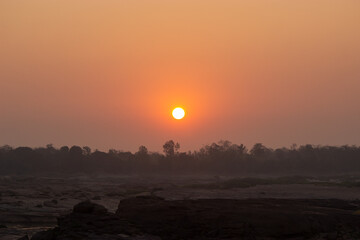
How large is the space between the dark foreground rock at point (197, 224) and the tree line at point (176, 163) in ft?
286

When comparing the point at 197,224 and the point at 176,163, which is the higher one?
the point at 176,163

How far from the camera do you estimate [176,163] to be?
395ft

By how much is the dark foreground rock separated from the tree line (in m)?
87.3

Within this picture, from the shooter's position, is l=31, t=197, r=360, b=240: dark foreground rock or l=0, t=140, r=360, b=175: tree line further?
l=0, t=140, r=360, b=175: tree line

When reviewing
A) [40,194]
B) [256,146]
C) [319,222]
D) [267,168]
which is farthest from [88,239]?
[256,146]

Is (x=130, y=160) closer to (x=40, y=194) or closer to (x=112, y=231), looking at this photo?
(x=40, y=194)

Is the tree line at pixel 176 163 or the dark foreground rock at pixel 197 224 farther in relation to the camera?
the tree line at pixel 176 163

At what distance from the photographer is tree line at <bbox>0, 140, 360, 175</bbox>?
10938 centimetres

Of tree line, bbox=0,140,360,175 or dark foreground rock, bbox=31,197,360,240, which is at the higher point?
tree line, bbox=0,140,360,175

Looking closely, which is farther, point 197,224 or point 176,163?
point 176,163

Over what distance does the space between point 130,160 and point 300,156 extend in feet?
137

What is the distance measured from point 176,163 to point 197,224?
10009cm

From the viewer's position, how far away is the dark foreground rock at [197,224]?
19297 millimetres

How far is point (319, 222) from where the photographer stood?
21000mm
